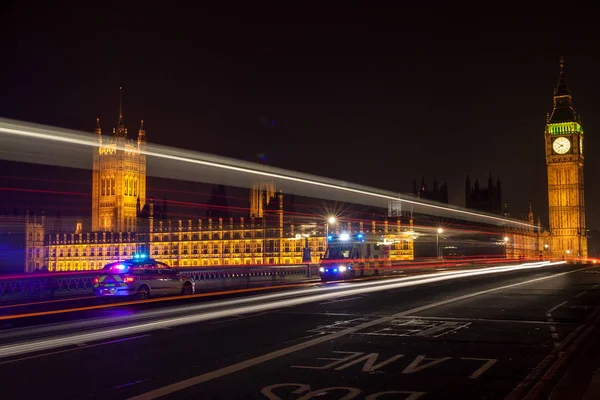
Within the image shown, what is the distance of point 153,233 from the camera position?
12719 cm

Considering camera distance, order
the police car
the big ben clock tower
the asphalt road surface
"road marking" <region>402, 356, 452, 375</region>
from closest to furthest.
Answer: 1. the asphalt road surface
2. "road marking" <region>402, 356, 452, 375</region>
3. the police car
4. the big ben clock tower

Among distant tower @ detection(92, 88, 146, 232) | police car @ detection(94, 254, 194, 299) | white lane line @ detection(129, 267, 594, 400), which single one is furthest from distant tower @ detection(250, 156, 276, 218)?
white lane line @ detection(129, 267, 594, 400)

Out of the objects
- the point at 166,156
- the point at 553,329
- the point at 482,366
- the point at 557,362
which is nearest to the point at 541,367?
the point at 557,362

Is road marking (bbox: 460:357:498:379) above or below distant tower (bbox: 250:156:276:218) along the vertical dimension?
below

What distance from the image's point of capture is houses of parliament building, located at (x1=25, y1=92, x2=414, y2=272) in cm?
11269

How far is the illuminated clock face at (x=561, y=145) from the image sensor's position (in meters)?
141

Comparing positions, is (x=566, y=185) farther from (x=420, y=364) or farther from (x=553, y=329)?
(x=420, y=364)

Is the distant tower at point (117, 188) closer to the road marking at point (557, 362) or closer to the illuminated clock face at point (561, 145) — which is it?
the illuminated clock face at point (561, 145)

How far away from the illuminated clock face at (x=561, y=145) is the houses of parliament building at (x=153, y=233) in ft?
171

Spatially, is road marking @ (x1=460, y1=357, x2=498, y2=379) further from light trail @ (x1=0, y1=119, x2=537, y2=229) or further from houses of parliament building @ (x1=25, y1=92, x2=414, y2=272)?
houses of parliament building @ (x1=25, y1=92, x2=414, y2=272)

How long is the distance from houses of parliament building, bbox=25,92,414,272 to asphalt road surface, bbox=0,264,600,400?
245 feet

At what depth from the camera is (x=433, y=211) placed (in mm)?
83375

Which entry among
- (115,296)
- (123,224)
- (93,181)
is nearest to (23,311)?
(115,296)

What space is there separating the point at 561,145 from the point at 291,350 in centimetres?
14057
